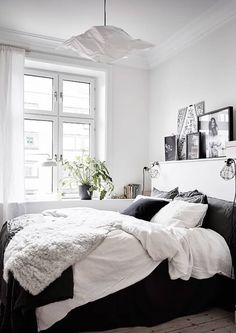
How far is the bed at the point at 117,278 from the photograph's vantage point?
195 centimetres

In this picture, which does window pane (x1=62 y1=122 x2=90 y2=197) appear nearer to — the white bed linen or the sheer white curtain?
the sheer white curtain

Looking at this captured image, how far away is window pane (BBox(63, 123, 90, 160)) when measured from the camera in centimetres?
452

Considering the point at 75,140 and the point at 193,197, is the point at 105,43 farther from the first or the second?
the point at 75,140

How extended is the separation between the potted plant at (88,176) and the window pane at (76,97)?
2.54 ft

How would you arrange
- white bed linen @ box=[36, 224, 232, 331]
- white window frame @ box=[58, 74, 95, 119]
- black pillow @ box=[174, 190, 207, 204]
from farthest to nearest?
1. white window frame @ box=[58, 74, 95, 119]
2. black pillow @ box=[174, 190, 207, 204]
3. white bed linen @ box=[36, 224, 232, 331]

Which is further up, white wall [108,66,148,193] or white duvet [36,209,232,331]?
white wall [108,66,148,193]

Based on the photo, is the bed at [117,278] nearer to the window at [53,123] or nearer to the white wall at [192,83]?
the white wall at [192,83]

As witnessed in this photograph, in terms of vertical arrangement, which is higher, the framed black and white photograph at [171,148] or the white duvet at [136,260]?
the framed black and white photograph at [171,148]

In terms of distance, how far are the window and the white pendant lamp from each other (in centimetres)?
198

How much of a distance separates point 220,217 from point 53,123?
2738mm

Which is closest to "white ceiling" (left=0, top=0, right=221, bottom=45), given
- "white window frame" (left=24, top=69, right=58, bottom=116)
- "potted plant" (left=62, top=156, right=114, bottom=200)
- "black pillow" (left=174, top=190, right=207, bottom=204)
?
"white window frame" (left=24, top=69, right=58, bottom=116)

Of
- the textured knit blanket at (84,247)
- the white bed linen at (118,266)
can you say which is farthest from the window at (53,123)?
the white bed linen at (118,266)

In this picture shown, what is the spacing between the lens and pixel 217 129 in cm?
326

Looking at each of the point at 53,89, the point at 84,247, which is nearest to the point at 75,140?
the point at 53,89
